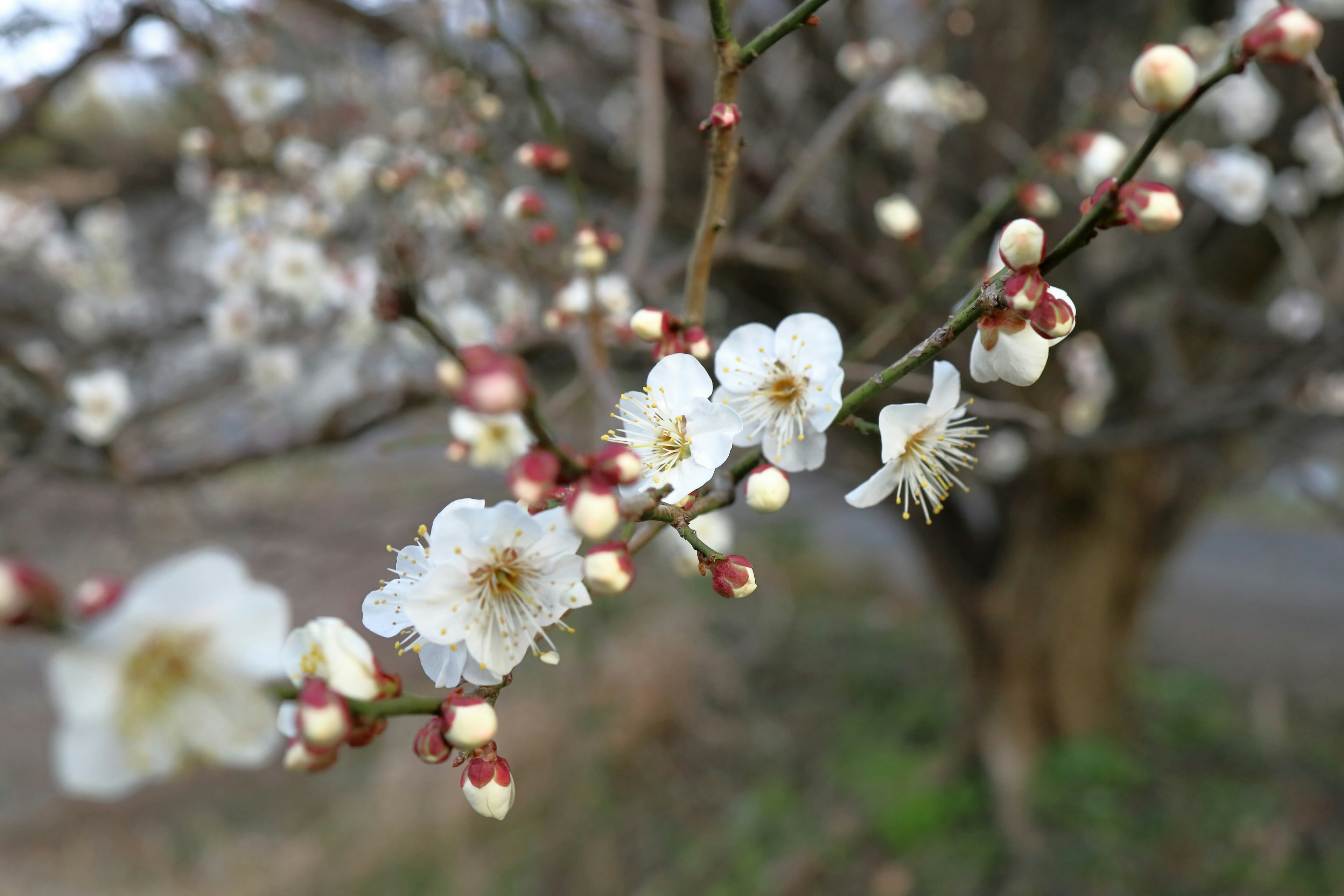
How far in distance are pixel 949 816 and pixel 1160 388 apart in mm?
2205

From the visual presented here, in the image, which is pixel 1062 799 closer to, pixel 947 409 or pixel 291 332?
pixel 947 409

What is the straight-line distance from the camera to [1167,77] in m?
0.70

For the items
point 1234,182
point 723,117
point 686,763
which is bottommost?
point 686,763

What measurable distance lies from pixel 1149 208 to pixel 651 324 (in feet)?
1.69

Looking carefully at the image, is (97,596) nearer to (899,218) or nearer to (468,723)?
(468,723)

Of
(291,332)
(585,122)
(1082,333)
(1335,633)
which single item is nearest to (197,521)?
(291,332)

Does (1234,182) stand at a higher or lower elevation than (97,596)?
higher

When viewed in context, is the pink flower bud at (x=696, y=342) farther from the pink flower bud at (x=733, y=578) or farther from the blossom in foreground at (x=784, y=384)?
the pink flower bud at (x=733, y=578)

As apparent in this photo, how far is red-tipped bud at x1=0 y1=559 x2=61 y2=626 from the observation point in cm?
48

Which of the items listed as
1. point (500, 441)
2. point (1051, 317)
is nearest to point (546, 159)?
Answer: point (500, 441)

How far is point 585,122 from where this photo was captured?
12.2 ft

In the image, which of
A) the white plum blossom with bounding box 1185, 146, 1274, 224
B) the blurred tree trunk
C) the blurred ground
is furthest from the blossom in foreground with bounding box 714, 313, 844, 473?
the blurred tree trunk

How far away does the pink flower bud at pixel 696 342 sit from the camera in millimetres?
946

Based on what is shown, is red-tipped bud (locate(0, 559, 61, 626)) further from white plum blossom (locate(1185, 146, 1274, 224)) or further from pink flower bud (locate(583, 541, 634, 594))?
white plum blossom (locate(1185, 146, 1274, 224))
